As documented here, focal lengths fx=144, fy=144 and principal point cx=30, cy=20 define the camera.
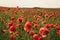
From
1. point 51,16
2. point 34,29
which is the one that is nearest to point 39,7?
point 51,16

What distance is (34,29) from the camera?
973 mm

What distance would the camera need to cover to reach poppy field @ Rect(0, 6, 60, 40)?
93cm

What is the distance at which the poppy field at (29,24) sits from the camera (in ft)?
3.07

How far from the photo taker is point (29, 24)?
93cm

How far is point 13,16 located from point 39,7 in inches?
8.6

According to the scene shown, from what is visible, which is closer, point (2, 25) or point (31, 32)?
point (31, 32)
